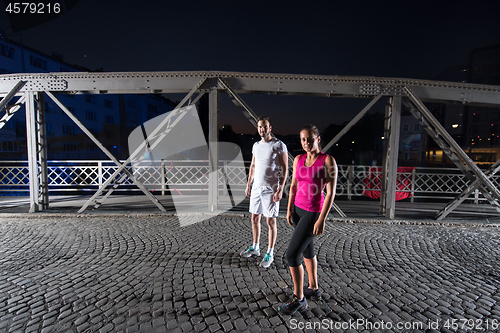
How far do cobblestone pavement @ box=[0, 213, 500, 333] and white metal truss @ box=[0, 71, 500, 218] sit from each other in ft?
6.76

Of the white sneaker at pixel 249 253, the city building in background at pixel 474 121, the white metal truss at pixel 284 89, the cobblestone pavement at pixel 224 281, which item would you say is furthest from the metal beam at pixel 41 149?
the city building in background at pixel 474 121

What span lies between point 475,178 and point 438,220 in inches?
58.1

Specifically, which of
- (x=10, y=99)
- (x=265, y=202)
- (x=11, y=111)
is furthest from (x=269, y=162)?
(x=11, y=111)

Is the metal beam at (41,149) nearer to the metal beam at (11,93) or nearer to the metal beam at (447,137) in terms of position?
the metal beam at (11,93)

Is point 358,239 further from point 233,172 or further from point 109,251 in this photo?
point 233,172

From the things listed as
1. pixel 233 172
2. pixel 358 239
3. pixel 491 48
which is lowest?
pixel 358 239

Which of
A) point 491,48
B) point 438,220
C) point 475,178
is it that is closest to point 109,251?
point 438,220

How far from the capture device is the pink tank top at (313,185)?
8.79ft

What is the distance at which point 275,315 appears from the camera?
8.87ft

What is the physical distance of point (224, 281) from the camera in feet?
11.2

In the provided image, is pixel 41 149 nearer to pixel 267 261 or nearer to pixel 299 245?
pixel 267 261

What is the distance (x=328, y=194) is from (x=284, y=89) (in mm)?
4536

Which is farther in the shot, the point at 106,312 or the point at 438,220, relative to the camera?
the point at 438,220

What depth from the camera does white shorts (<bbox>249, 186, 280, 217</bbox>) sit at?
3857 millimetres
